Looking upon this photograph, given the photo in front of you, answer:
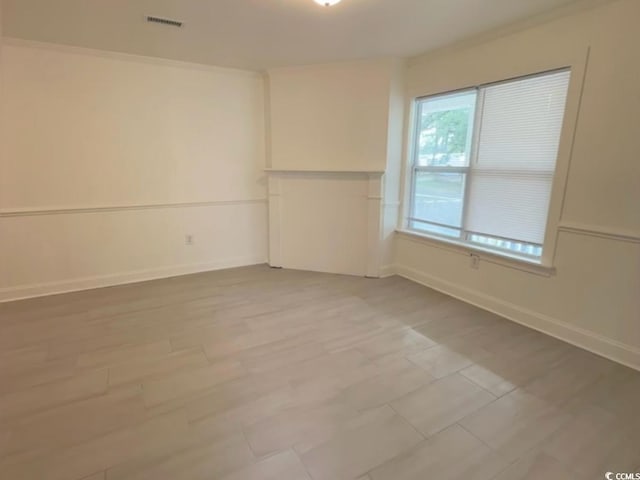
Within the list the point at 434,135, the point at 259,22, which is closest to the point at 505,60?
the point at 434,135

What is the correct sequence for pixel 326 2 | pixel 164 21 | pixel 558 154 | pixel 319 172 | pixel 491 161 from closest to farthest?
pixel 326 2
pixel 558 154
pixel 164 21
pixel 491 161
pixel 319 172

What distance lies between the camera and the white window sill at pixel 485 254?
2.84 metres

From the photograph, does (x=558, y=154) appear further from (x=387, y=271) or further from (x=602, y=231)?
(x=387, y=271)

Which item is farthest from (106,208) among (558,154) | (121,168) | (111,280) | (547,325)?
(547,325)

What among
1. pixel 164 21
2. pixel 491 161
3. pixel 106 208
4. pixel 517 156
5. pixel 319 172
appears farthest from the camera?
pixel 319 172

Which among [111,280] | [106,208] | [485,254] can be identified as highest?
[106,208]

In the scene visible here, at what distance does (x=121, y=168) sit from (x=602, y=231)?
14.4ft

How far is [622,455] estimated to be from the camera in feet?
5.40

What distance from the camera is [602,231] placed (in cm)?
245

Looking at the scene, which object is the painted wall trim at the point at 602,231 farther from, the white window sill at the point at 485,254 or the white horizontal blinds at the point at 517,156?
the white window sill at the point at 485,254

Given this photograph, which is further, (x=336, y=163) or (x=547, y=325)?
(x=336, y=163)

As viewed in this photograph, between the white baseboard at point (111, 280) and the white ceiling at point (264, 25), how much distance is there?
2.32 metres

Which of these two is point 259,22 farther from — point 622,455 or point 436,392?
point 622,455

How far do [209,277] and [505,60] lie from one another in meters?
Result: 3.70
